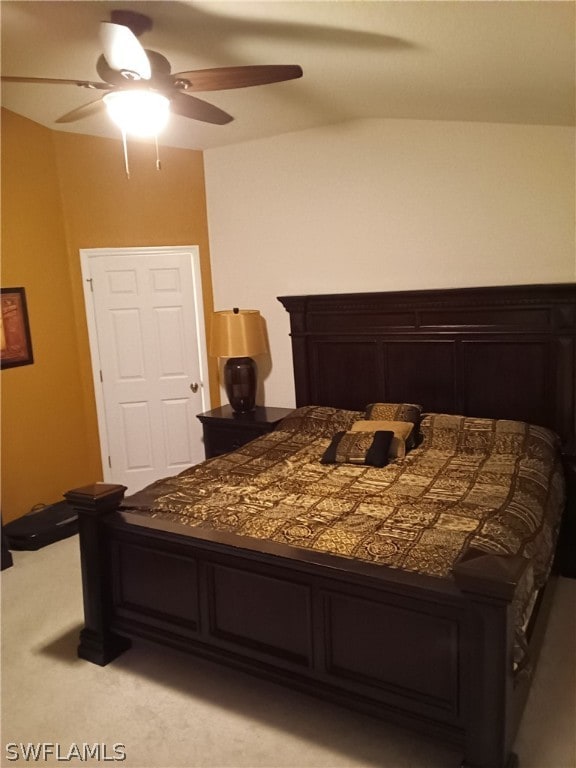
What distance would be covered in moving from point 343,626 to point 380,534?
1.23 feet

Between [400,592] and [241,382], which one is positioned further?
[241,382]

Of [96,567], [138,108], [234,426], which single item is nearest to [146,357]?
[234,426]

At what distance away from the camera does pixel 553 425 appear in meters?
Answer: 3.45

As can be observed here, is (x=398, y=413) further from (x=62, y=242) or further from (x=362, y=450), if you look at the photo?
(x=62, y=242)

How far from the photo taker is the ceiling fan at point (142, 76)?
2.05m

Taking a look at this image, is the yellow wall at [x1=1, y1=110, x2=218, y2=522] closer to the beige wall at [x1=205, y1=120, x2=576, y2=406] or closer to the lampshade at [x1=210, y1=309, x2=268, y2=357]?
the beige wall at [x1=205, y1=120, x2=576, y2=406]

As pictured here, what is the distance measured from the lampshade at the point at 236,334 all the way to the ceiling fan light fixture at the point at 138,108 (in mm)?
1929

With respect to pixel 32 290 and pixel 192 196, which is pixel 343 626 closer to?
pixel 32 290

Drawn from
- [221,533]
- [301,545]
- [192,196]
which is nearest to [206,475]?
[221,533]

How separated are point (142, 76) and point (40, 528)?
113 inches

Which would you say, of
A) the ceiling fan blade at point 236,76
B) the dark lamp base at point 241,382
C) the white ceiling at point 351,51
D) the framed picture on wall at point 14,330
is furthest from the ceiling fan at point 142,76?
the dark lamp base at point 241,382

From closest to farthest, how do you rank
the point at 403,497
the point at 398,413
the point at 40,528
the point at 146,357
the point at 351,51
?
1. the point at 351,51
2. the point at 403,497
3. the point at 398,413
4. the point at 40,528
5. the point at 146,357

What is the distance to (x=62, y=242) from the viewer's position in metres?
4.34

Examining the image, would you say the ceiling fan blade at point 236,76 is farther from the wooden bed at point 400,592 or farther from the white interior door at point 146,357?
the white interior door at point 146,357
